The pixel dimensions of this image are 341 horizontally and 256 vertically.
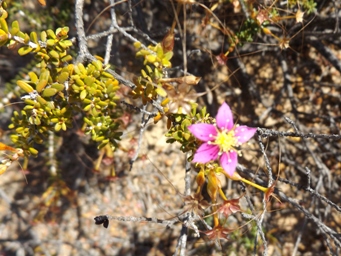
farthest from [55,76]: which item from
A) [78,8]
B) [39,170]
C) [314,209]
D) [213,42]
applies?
[314,209]

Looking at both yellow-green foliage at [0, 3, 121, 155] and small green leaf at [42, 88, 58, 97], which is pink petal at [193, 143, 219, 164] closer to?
yellow-green foliage at [0, 3, 121, 155]

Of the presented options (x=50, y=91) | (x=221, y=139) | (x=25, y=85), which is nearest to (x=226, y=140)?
(x=221, y=139)

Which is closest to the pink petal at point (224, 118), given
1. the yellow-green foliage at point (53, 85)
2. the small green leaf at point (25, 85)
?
the yellow-green foliage at point (53, 85)

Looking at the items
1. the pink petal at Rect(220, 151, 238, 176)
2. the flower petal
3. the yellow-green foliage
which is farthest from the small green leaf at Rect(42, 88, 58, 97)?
the pink petal at Rect(220, 151, 238, 176)

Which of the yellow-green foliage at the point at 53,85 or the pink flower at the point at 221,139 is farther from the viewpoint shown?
the yellow-green foliage at the point at 53,85

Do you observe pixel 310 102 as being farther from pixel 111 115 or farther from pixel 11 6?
pixel 11 6

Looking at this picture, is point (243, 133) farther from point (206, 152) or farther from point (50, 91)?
point (50, 91)

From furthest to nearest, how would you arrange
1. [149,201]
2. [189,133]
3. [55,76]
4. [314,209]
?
[149,201] < [314,209] < [55,76] < [189,133]

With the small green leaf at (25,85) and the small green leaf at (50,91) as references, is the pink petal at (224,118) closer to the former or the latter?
the small green leaf at (50,91)
